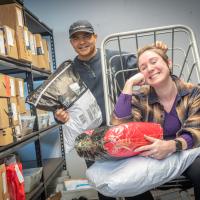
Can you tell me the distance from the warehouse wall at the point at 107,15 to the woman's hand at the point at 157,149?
207cm

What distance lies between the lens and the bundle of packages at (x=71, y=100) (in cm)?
166

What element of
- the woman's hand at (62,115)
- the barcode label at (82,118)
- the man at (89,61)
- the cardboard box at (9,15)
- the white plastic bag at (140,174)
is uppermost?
the cardboard box at (9,15)

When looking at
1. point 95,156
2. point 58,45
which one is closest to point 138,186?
point 95,156

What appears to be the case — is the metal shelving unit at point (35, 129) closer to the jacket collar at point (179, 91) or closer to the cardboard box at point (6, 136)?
the cardboard box at point (6, 136)

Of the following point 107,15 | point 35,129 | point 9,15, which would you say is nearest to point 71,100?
point 35,129

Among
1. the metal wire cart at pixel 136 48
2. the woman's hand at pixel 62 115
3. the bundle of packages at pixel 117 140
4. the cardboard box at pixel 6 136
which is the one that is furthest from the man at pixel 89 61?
the bundle of packages at pixel 117 140

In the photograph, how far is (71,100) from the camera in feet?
5.64

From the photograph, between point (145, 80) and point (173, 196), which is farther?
point (173, 196)

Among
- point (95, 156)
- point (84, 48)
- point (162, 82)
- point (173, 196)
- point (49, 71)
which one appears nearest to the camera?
point (95, 156)

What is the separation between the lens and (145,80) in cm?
140

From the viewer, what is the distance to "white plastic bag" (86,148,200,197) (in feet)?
3.57

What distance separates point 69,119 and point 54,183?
1.37m

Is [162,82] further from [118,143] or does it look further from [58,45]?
[58,45]

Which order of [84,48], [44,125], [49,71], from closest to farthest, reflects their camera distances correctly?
[84,48] < [44,125] < [49,71]
